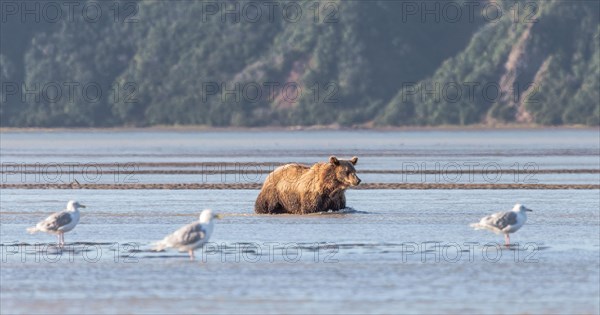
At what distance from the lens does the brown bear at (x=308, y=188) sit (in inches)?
1236

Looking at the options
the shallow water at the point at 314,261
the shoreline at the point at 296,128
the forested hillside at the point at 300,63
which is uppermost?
the forested hillside at the point at 300,63

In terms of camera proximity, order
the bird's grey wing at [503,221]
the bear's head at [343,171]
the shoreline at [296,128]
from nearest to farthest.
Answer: the bird's grey wing at [503,221] → the bear's head at [343,171] → the shoreline at [296,128]

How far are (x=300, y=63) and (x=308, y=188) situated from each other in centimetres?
11887

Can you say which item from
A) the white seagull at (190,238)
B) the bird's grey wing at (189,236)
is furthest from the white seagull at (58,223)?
the bird's grey wing at (189,236)

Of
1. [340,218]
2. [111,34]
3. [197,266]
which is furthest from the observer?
[111,34]

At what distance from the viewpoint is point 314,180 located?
104ft

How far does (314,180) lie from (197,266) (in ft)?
32.9

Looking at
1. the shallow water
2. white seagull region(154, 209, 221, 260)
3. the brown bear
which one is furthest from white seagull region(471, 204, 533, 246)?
the brown bear

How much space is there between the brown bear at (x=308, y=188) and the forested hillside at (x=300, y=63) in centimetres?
10474

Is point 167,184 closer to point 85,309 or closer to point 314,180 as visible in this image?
point 314,180

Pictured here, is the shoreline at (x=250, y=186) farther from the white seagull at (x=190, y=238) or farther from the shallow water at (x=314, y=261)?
the white seagull at (x=190, y=238)

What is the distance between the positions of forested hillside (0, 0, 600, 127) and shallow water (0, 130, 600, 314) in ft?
344

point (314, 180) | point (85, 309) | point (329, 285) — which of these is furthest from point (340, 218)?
point (85, 309)

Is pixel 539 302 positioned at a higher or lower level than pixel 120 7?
lower
